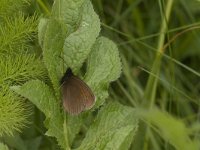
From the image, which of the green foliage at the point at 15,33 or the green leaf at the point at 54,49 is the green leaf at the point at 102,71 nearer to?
the green leaf at the point at 54,49

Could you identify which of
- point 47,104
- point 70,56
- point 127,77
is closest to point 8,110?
point 47,104

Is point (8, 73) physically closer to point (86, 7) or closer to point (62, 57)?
point (62, 57)

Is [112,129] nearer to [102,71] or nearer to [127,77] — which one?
[102,71]

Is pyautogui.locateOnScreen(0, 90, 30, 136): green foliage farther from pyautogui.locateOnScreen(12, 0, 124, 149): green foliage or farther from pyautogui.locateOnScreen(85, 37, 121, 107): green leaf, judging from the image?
pyautogui.locateOnScreen(85, 37, 121, 107): green leaf

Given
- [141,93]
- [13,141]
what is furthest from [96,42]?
[141,93]

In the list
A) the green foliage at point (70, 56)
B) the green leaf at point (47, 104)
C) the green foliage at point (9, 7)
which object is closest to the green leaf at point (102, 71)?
the green foliage at point (70, 56)

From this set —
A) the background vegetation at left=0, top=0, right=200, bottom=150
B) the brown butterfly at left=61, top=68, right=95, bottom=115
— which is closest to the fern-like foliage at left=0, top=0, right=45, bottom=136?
the background vegetation at left=0, top=0, right=200, bottom=150
